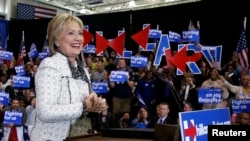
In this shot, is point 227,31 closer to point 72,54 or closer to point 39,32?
point 39,32

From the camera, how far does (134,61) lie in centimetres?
818

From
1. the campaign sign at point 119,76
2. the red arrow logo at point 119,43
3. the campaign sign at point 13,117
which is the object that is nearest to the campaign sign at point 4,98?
the campaign sign at point 13,117

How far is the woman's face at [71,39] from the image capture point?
1566mm

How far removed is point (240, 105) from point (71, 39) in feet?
16.3

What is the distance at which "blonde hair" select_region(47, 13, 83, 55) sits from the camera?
61.4 inches

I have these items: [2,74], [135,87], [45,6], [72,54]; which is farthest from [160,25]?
[72,54]

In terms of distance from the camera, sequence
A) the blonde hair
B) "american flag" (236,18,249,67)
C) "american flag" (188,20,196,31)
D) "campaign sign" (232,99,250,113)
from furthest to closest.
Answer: "american flag" (188,20,196,31), "american flag" (236,18,249,67), "campaign sign" (232,99,250,113), the blonde hair

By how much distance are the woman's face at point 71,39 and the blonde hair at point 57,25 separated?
13 mm

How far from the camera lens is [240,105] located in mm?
6129

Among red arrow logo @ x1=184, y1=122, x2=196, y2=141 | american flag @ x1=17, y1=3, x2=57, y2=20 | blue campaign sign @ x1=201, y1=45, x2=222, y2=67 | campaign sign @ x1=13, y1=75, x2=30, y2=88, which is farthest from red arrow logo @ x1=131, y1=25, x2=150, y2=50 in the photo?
red arrow logo @ x1=184, y1=122, x2=196, y2=141

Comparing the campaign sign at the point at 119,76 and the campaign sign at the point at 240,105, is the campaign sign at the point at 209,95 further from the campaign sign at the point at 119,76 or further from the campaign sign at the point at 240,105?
the campaign sign at the point at 119,76

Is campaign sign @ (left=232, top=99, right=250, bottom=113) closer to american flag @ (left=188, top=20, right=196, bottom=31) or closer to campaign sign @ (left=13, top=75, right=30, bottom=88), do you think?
american flag @ (left=188, top=20, right=196, bottom=31)

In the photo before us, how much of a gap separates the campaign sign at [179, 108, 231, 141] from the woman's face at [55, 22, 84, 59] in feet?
1.88

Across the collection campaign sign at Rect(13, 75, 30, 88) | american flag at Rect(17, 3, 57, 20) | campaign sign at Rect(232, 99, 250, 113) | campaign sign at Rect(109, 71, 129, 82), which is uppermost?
american flag at Rect(17, 3, 57, 20)
